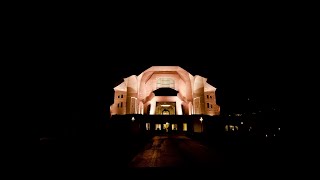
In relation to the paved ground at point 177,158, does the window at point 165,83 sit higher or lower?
higher

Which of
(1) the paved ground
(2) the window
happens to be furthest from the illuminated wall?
(1) the paved ground

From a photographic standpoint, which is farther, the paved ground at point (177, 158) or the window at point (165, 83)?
the window at point (165, 83)

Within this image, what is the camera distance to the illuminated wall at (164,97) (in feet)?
136

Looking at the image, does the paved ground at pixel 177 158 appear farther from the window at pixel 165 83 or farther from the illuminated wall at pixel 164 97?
the window at pixel 165 83

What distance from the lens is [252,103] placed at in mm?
45531

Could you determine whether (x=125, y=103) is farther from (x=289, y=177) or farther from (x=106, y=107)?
(x=289, y=177)

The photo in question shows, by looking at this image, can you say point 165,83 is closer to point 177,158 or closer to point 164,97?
point 164,97

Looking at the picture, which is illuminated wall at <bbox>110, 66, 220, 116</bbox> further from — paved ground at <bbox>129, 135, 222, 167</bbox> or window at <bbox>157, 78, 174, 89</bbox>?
paved ground at <bbox>129, 135, 222, 167</bbox>

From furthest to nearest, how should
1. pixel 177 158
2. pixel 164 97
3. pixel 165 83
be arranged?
1. pixel 165 83
2. pixel 164 97
3. pixel 177 158

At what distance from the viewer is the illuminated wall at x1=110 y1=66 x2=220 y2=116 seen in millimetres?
41469

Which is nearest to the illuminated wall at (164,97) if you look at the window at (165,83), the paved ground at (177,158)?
the window at (165,83)

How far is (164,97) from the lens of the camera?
150 feet

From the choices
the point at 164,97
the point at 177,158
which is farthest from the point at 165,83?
the point at 177,158

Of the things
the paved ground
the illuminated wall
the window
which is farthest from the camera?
the window
